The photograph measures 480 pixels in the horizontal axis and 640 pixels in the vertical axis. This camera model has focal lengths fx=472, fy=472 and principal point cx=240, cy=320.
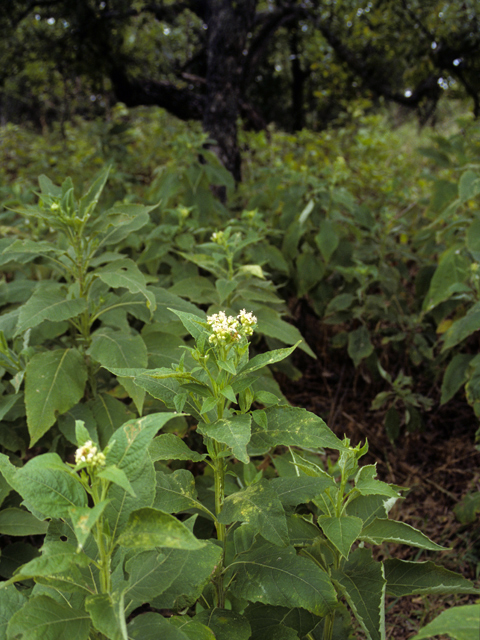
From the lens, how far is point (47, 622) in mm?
881

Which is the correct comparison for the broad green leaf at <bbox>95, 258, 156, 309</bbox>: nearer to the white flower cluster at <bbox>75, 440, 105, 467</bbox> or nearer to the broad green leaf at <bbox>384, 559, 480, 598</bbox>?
the white flower cluster at <bbox>75, 440, 105, 467</bbox>

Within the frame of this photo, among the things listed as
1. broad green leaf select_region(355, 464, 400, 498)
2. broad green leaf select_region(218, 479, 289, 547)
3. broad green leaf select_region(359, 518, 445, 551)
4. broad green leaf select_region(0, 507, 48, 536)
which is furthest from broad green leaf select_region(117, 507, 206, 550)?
broad green leaf select_region(0, 507, 48, 536)

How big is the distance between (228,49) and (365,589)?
165 inches

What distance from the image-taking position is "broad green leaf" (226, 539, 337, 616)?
1065mm

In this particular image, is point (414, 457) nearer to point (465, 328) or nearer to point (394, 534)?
point (465, 328)

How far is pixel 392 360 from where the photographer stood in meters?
3.32

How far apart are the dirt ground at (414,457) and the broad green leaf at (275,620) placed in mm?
642

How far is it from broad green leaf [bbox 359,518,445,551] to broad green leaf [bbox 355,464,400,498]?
151 mm

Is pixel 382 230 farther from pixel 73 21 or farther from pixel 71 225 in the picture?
pixel 73 21

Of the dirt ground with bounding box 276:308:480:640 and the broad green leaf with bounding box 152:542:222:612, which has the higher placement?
the broad green leaf with bounding box 152:542:222:612

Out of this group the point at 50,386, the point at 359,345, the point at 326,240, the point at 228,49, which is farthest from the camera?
the point at 228,49

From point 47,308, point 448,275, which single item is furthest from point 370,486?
point 448,275

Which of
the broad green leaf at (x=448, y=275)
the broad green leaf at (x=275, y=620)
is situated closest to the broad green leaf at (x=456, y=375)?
the broad green leaf at (x=448, y=275)

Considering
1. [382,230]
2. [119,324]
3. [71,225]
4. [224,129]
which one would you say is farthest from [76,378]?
[224,129]
